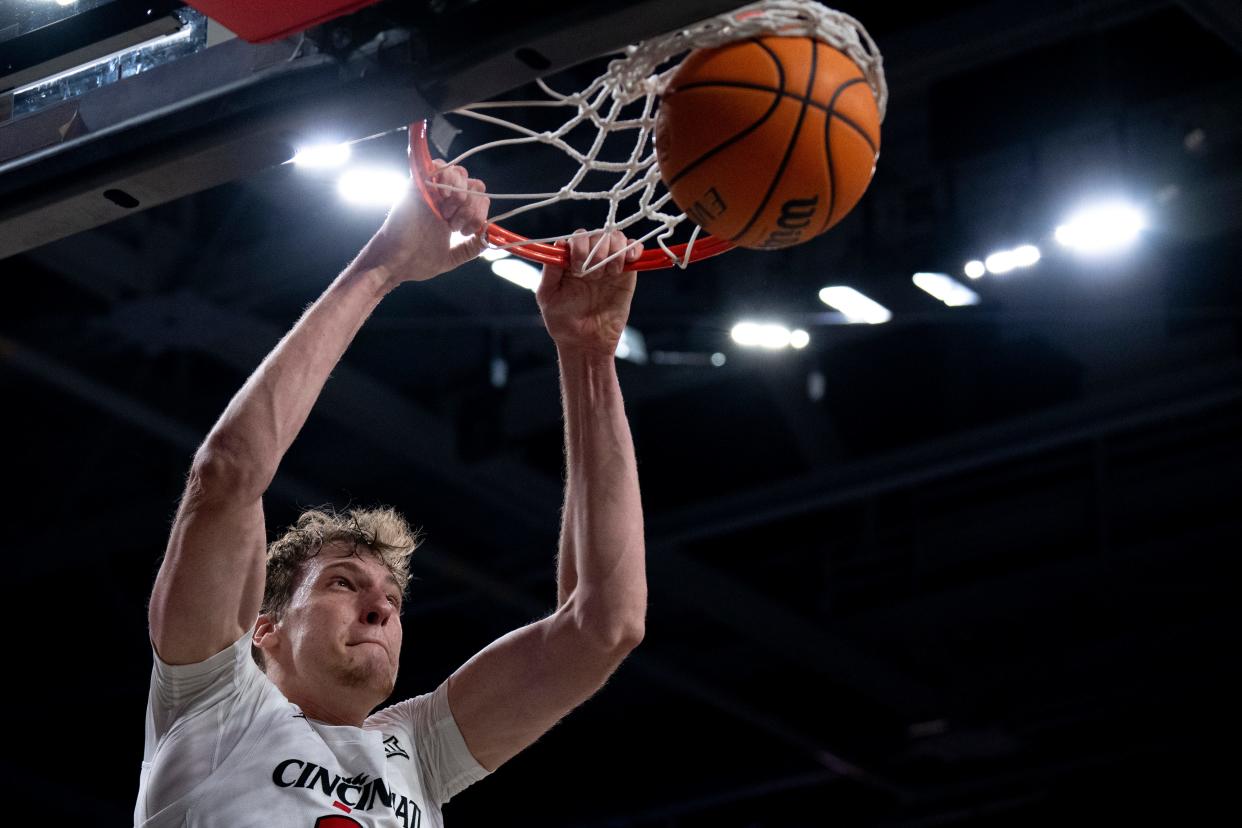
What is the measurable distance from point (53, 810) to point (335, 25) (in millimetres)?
10562

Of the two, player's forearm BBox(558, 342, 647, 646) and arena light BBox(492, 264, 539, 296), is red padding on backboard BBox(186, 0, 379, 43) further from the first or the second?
arena light BBox(492, 264, 539, 296)

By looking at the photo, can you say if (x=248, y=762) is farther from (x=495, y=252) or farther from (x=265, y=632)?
(x=495, y=252)

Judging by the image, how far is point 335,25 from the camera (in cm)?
253

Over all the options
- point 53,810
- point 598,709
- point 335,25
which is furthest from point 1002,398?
point 53,810

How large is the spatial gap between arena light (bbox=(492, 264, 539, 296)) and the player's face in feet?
9.32

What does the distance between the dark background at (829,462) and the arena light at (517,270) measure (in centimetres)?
43

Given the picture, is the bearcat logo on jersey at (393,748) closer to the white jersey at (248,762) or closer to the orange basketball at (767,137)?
the white jersey at (248,762)

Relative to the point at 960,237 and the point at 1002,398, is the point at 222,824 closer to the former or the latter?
the point at 960,237

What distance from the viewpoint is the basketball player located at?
8.60 feet

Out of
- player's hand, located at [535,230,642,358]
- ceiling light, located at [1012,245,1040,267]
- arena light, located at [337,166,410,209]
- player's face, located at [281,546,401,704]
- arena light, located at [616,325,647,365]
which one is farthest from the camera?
arena light, located at [616,325,647,365]

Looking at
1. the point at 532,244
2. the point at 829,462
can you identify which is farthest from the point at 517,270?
the point at 532,244

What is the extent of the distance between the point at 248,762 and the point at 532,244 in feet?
3.77

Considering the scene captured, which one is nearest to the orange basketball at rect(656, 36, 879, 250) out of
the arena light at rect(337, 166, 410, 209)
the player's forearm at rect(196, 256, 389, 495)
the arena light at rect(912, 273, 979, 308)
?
the player's forearm at rect(196, 256, 389, 495)

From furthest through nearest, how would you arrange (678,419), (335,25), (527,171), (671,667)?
(671,667) → (678,419) → (527,171) → (335,25)
